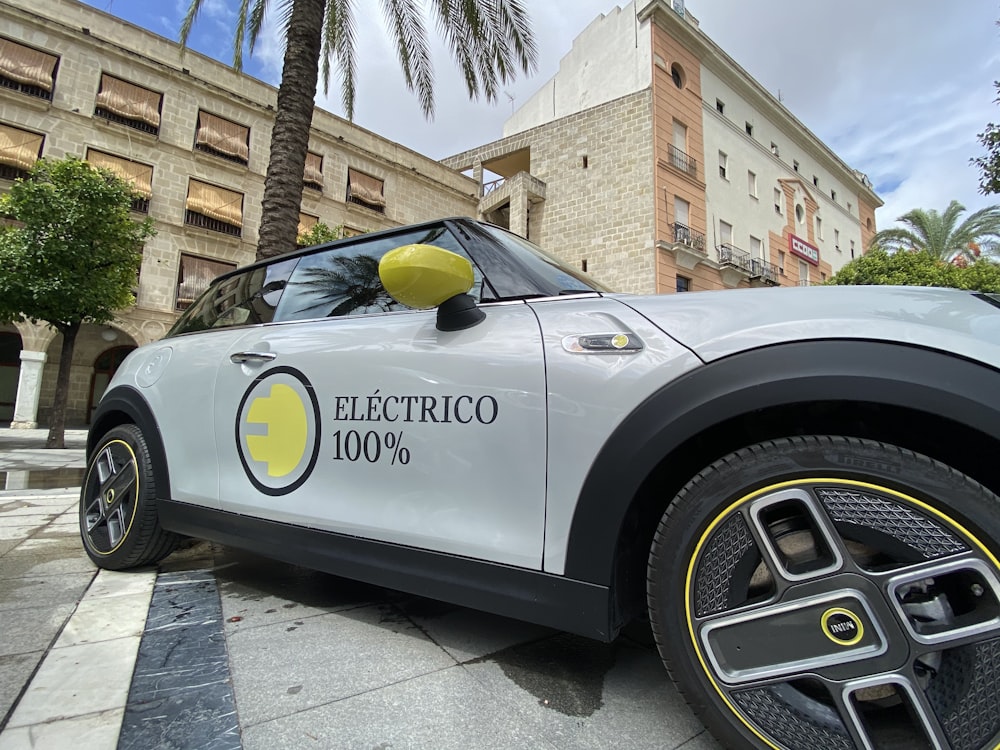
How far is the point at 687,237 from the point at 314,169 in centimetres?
1539

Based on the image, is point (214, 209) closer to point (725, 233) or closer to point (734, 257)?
point (725, 233)

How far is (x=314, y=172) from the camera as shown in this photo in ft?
65.4

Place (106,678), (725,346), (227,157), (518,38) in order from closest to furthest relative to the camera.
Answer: (725,346) < (106,678) < (518,38) < (227,157)

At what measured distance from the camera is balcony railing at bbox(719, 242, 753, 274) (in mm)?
23312

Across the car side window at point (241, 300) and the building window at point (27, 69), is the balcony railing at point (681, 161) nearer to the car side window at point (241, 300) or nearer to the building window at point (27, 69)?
the building window at point (27, 69)

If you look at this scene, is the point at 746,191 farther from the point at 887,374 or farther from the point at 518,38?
→ the point at 887,374

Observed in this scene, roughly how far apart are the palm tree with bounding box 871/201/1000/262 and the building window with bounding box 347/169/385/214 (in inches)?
972

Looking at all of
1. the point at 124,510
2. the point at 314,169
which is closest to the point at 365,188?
the point at 314,169

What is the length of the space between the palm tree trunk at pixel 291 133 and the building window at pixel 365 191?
15.5 metres

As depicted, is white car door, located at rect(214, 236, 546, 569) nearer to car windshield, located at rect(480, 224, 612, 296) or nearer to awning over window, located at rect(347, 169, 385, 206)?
car windshield, located at rect(480, 224, 612, 296)

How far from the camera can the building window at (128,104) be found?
16031 mm

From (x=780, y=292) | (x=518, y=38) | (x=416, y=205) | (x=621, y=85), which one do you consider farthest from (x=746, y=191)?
(x=780, y=292)

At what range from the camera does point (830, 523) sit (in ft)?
3.59

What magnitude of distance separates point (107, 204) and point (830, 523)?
42.1 ft
